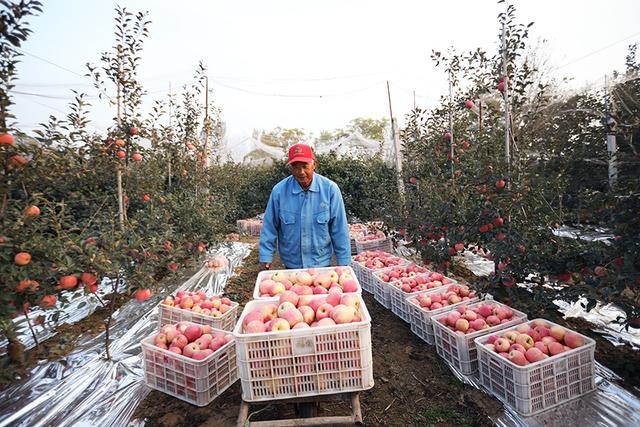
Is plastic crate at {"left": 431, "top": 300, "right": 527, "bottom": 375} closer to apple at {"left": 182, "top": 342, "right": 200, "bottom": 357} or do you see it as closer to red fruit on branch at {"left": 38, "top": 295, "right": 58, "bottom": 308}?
apple at {"left": 182, "top": 342, "right": 200, "bottom": 357}

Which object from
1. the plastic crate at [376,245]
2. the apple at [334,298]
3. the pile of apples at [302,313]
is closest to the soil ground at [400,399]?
the pile of apples at [302,313]

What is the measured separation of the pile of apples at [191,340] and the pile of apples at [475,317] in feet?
6.53

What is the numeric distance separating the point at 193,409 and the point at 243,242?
7347 millimetres

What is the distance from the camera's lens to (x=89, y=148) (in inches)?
172

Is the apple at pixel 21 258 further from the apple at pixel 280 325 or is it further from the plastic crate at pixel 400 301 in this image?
the plastic crate at pixel 400 301

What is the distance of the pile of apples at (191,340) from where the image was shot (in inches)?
113

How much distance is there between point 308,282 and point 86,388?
7.36ft

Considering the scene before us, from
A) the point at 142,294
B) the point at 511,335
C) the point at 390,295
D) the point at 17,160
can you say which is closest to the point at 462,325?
the point at 511,335

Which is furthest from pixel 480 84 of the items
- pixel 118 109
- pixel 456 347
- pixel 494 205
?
pixel 118 109

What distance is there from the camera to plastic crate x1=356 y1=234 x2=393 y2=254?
7.33 m

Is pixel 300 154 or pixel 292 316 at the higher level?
pixel 300 154

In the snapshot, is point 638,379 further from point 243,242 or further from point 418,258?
point 243,242

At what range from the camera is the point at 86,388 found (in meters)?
3.12

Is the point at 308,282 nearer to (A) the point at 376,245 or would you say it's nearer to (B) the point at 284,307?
(B) the point at 284,307
